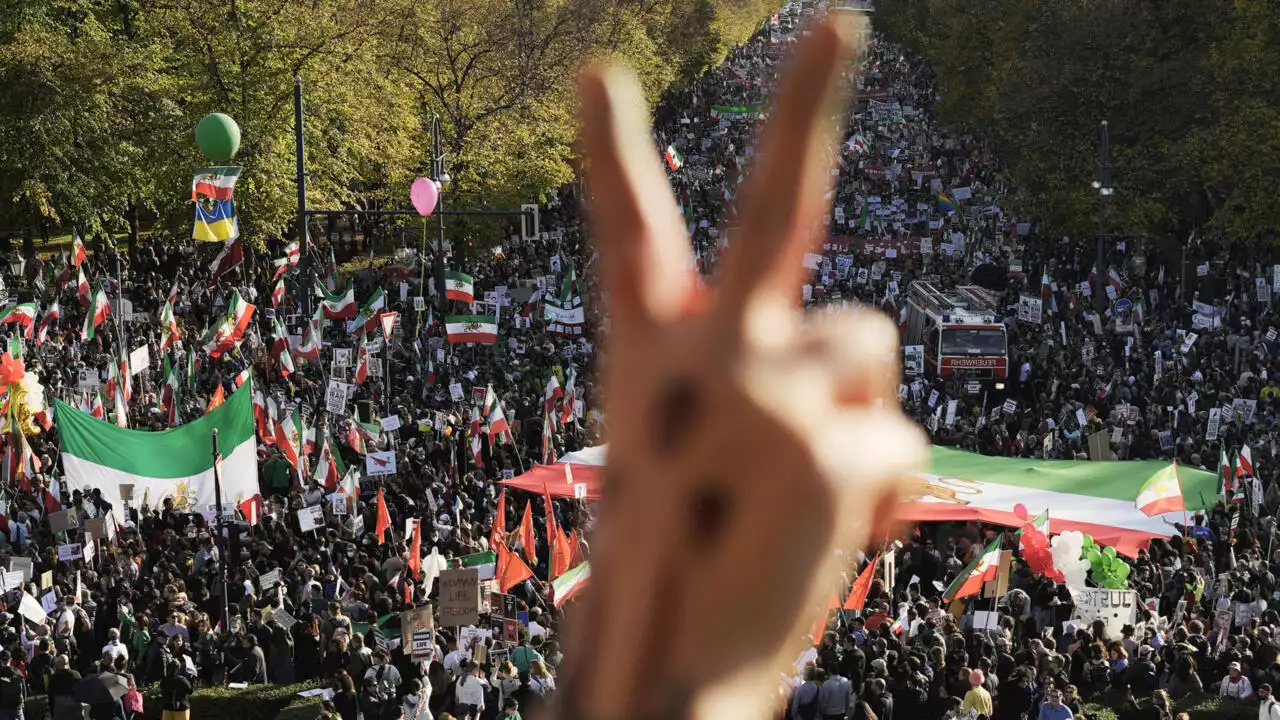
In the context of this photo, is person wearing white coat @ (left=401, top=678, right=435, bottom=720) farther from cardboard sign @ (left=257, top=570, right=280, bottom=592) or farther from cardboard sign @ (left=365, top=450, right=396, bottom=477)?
cardboard sign @ (left=365, top=450, right=396, bottom=477)

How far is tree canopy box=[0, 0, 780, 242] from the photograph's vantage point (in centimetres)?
4225

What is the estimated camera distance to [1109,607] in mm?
15922

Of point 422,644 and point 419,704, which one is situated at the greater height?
point 422,644

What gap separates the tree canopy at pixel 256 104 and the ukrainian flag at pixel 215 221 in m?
8.65

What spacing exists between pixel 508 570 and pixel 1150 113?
32905 millimetres

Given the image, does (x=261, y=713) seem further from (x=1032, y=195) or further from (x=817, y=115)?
(x=1032, y=195)

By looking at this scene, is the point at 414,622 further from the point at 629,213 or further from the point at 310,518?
the point at 629,213

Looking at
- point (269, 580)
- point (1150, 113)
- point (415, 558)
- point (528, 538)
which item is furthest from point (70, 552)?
point (1150, 113)

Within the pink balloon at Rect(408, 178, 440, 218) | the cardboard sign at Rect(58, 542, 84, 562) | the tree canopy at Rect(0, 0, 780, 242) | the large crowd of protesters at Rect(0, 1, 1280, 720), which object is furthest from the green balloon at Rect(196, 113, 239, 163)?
the cardboard sign at Rect(58, 542, 84, 562)

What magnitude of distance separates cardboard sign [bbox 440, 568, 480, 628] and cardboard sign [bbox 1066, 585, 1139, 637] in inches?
227

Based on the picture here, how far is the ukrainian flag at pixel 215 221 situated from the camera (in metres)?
32.2

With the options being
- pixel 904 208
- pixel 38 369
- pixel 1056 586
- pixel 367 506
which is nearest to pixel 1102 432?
pixel 1056 586

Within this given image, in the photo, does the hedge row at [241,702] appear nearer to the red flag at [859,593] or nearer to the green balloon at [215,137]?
the red flag at [859,593]

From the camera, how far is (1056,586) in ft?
57.2
